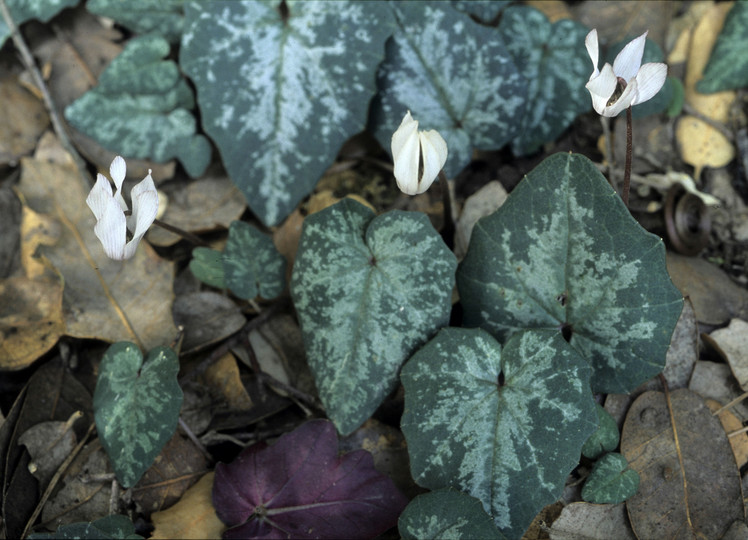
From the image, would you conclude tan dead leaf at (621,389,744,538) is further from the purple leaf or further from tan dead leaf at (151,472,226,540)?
tan dead leaf at (151,472,226,540)

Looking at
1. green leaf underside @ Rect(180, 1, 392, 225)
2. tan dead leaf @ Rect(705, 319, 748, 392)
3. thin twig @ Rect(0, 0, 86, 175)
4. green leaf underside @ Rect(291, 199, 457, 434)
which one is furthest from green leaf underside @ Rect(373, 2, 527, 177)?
thin twig @ Rect(0, 0, 86, 175)

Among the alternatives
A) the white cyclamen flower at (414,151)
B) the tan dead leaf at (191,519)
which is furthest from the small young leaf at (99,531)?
the white cyclamen flower at (414,151)

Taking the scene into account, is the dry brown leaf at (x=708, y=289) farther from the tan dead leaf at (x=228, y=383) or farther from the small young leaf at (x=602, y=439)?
the tan dead leaf at (x=228, y=383)

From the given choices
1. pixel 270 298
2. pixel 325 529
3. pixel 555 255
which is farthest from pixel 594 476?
pixel 270 298

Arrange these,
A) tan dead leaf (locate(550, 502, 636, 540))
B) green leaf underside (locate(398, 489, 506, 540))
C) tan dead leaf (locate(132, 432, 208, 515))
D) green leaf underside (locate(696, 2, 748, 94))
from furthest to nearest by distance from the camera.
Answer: green leaf underside (locate(696, 2, 748, 94)) → tan dead leaf (locate(132, 432, 208, 515)) → tan dead leaf (locate(550, 502, 636, 540)) → green leaf underside (locate(398, 489, 506, 540))

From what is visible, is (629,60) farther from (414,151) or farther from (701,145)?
(701,145)

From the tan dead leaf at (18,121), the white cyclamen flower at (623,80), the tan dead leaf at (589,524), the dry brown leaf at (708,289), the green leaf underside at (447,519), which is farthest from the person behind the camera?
the tan dead leaf at (18,121)
